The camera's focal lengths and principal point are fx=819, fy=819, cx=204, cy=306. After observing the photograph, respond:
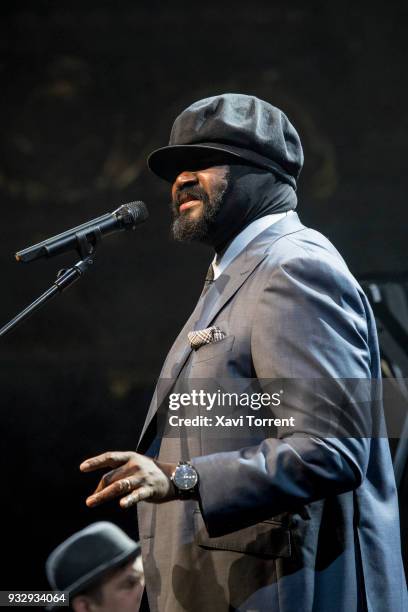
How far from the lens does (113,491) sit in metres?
1.21

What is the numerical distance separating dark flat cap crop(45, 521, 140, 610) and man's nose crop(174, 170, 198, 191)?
1.00 meters

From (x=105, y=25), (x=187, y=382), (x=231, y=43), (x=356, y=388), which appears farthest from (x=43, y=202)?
(x=356, y=388)

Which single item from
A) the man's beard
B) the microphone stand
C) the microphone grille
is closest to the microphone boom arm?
the microphone stand

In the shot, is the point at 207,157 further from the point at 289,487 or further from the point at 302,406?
the point at 289,487

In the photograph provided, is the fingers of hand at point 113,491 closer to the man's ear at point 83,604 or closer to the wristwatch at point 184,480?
the wristwatch at point 184,480

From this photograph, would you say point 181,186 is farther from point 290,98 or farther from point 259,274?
point 290,98

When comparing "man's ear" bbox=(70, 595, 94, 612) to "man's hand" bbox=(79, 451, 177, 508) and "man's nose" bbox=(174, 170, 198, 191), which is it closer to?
"man's hand" bbox=(79, 451, 177, 508)

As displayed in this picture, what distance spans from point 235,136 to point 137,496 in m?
0.92

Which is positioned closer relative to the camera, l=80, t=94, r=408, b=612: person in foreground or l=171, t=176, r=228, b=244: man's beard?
l=80, t=94, r=408, b=612: person in foreground

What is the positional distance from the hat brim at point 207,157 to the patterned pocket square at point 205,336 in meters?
0.42

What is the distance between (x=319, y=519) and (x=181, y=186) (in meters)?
0.82

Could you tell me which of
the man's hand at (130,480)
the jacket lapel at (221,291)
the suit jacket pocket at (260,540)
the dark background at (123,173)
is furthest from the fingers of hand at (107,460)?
the dark background at (123,173)

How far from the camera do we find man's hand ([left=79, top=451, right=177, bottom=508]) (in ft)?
3.99

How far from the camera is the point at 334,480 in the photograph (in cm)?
136
